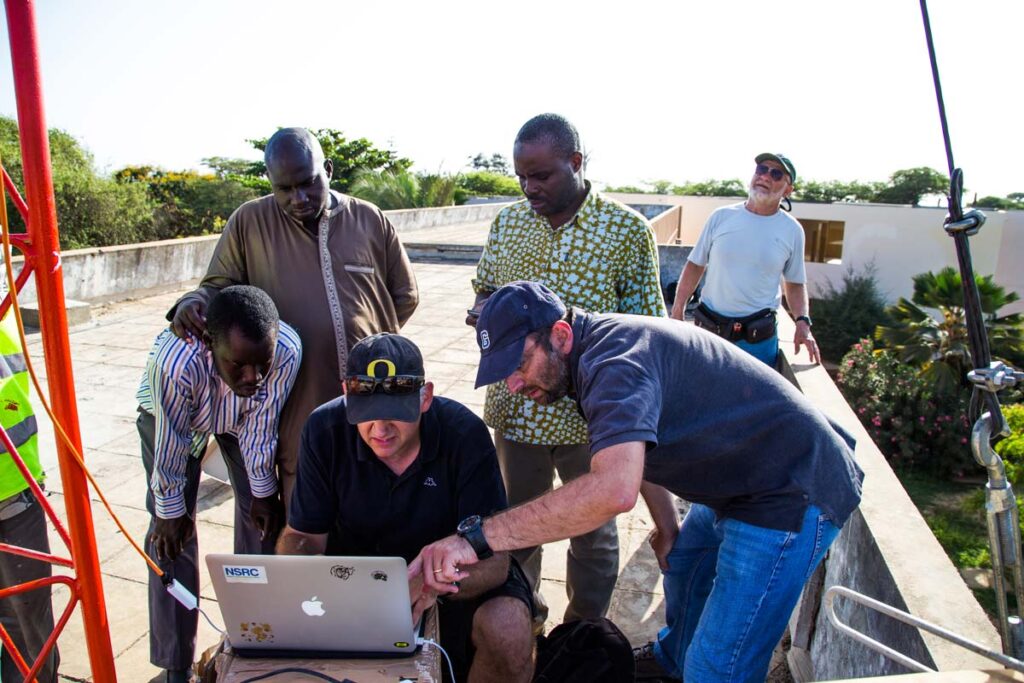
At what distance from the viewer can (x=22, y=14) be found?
1.48m

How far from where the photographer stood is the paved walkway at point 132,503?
2.87 m

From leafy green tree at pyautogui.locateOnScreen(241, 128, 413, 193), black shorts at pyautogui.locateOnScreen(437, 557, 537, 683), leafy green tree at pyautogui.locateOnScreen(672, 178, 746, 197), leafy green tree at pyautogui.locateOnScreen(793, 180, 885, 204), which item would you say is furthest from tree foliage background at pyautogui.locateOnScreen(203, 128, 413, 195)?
leafy green tree at pyautogui.locateOnScreen(793, 180, 885, 204)

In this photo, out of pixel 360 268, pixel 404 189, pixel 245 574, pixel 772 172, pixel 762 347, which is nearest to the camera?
pixel 245 574

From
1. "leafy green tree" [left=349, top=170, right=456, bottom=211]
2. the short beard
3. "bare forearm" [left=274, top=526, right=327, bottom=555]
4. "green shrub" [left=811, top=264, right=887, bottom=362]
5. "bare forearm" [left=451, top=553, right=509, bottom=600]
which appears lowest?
"green shrub" [left=811, top=264, right=887, bottom=362]

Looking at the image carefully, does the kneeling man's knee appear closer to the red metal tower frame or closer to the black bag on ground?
the black bag on ground

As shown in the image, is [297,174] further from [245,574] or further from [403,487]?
[245,574]

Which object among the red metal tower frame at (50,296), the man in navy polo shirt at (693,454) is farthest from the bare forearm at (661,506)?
the red metal tower frame at (50,296)

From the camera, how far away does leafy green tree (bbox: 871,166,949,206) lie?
4153 centimetres

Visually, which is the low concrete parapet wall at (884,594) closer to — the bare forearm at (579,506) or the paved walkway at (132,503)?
the paved walkway at (132,503)

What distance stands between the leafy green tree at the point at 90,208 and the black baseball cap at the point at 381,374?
34.7ft

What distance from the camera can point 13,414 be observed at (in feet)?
7.31

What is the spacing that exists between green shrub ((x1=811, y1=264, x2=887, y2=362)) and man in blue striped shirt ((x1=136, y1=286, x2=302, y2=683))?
86.1 ft

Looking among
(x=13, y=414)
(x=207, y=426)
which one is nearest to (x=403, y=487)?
(x=207, y=426)

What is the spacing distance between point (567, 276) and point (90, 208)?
1156 cm
